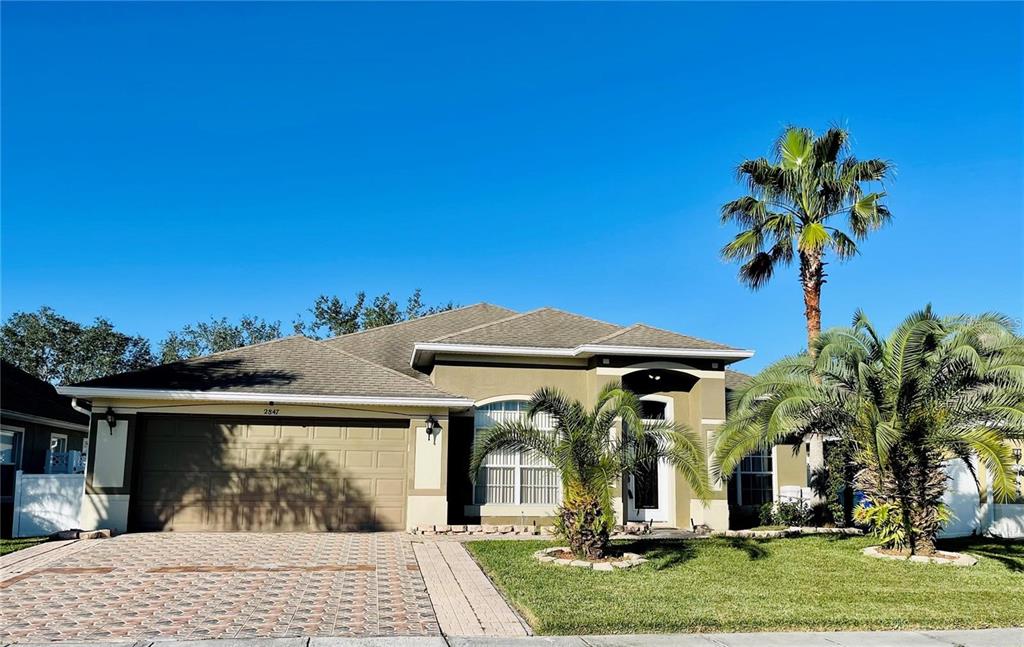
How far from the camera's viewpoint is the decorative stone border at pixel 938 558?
12342 millimetres

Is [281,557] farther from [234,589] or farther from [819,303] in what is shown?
[819,303]

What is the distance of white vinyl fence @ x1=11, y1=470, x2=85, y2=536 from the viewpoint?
14781 millimetres

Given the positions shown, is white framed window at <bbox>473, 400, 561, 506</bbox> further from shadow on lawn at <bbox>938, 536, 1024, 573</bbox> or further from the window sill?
shadow on lawn at <bbox>938, 536, 1024, 573</bbox>

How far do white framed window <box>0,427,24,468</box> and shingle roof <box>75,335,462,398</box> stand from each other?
3.99 meters

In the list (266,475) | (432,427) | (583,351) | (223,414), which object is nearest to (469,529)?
(432,427)

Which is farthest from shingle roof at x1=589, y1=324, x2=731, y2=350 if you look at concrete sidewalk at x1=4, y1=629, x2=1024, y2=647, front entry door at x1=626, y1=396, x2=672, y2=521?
concrete sidewalk at x1=4, y1=629, x2=1024, y2=647

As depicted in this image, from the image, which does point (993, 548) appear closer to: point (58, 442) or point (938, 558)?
point (938, 558)

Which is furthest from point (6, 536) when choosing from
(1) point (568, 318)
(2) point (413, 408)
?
(1) point (568, 318)

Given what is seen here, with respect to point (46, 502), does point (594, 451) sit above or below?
above

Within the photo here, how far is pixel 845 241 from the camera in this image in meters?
18.6

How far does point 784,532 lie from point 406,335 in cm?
1085

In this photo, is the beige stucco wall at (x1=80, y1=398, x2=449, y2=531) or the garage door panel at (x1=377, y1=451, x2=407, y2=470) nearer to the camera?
the beige stucco wall at (x1=80, y1=398, x2=449, y2=531)

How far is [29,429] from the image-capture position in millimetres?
18922

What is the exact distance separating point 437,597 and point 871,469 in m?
8.06
